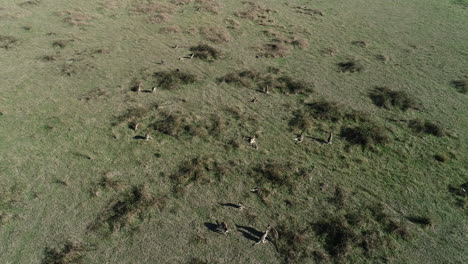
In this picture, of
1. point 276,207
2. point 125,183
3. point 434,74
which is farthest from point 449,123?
point 125,183

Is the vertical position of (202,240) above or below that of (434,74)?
below

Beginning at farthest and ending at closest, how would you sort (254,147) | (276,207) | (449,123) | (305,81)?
(305,81)
(449,123)
(254,147)
(276,207)

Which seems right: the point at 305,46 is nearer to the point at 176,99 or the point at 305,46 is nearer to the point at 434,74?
the point at 434,74

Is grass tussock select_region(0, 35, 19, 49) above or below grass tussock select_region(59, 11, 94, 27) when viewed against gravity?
below

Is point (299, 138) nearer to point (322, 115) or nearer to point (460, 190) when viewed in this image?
point (322, 115)

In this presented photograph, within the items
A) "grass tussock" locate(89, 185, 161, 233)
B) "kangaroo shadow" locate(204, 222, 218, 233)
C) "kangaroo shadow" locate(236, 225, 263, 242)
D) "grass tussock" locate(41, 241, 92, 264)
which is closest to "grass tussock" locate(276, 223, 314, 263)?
"kangaroo shadow" locate(236, 225, 263, 242)

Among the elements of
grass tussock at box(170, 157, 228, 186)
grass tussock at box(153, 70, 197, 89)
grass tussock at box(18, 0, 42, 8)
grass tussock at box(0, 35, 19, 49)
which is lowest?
grass tussock at box(170, 157, 228, 186)

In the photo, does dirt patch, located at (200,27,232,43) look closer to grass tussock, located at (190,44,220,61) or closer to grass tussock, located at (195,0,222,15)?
grass tussock, located at (190,44,220,61)

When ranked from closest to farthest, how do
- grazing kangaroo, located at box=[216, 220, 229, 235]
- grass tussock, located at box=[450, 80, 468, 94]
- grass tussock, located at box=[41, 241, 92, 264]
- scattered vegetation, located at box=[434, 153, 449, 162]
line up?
grass tussock, located at box=[41, 241, 92, 264] < grazing kangaroo, located at box=[216, 220, 229, 235] < scattered vegetation, located at box=[434, 153, 449, 162] < grass tussock, located at box=[450, 80, 468, 94]

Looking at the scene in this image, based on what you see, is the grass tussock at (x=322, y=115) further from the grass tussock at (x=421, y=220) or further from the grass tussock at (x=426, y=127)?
the grass tussock at (x=421, y=220)
